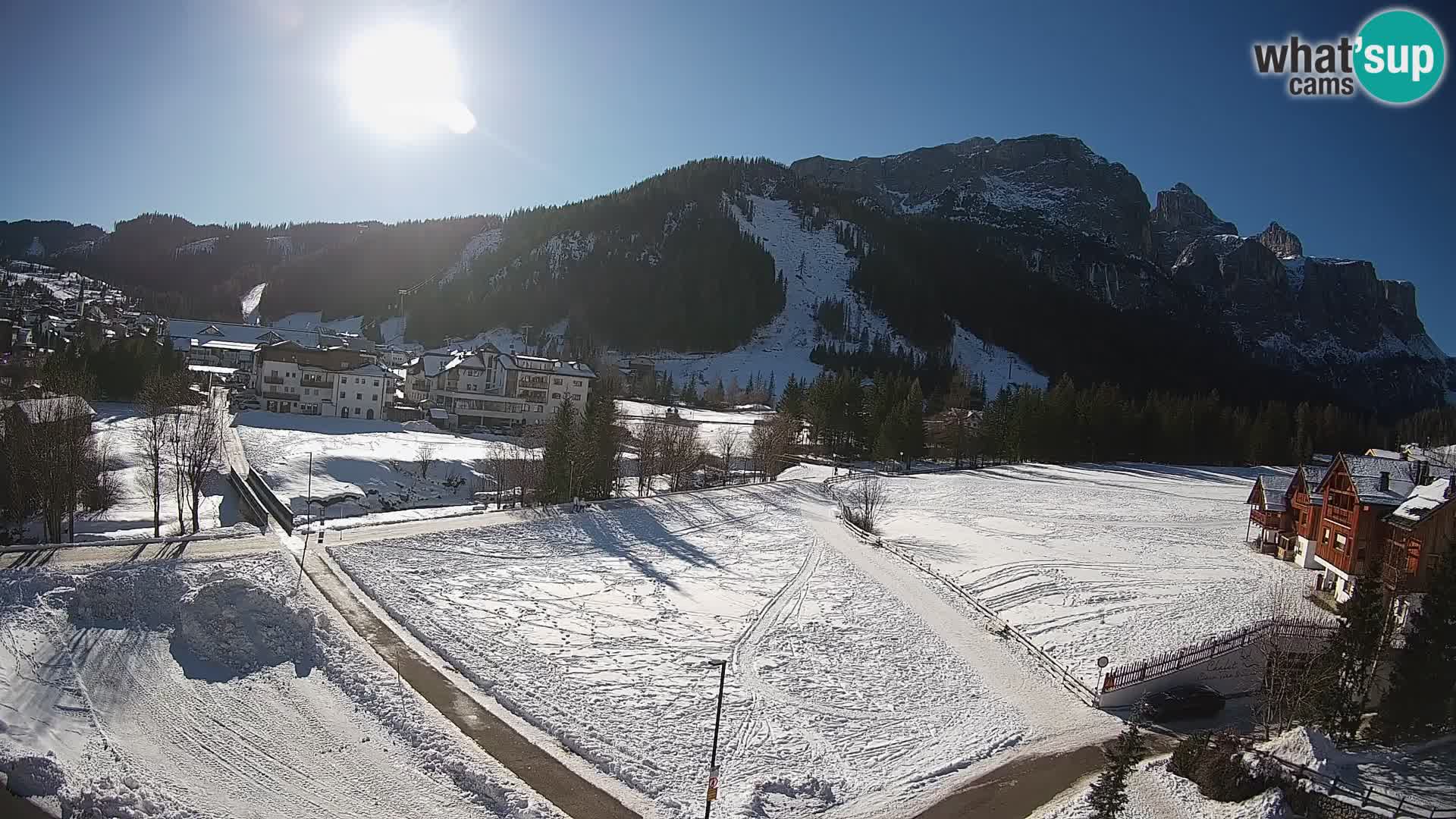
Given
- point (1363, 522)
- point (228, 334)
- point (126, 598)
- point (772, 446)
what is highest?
point (228, 334)

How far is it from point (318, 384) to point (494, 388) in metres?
17.6

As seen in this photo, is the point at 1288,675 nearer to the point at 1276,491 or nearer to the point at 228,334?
the point at 1276,491

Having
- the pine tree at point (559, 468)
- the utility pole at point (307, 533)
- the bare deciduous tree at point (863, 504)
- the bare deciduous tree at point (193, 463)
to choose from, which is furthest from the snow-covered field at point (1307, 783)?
the bare deciduous tree at point (193, 463)

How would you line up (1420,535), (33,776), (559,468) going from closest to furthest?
(33,776) < (1420,535) < (559,468)

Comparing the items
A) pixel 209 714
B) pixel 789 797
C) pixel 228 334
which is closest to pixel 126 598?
pixel 209 714

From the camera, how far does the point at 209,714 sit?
18.8 m

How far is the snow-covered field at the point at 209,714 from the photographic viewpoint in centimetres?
1569

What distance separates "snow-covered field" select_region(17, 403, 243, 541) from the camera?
35.3 m

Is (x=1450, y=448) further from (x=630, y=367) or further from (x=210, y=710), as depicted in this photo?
(x=630, y=367)

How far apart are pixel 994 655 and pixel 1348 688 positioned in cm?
1010

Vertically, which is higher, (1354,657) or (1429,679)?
(1354,657)

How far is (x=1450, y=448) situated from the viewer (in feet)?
224

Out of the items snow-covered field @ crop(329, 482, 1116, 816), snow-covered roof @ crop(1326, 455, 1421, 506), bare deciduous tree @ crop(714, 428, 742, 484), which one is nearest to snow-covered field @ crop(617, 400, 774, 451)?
bare deciduous tree @ crop(714, 428, 742, 484)

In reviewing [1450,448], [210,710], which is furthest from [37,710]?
[1450,448]
